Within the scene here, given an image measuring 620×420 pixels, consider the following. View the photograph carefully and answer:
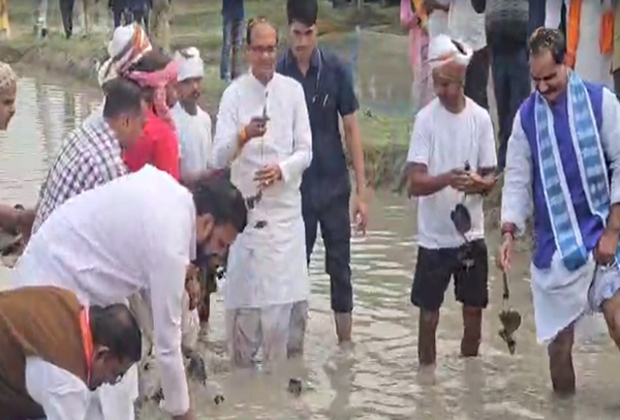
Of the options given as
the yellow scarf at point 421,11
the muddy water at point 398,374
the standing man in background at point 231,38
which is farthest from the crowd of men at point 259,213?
the standing man in background at point 231,38

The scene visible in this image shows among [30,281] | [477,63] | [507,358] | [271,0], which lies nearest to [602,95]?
[507,358]

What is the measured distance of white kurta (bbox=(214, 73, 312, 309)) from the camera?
290 inches

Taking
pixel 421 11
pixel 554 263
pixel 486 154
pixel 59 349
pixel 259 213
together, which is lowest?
pixel 554 263

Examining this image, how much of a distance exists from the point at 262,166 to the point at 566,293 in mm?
1636

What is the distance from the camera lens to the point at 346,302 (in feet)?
26.2

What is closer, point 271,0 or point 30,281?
point 30,281

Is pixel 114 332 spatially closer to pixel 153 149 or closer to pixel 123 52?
pixel 153 149

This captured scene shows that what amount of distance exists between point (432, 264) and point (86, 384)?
122 inches

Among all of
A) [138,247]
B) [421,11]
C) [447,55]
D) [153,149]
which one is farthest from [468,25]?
[138,247]

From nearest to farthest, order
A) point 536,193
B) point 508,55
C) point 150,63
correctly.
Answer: point 150,63 < point 536,193 < point 508,55

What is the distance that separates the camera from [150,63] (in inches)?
241

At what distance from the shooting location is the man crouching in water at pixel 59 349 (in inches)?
171

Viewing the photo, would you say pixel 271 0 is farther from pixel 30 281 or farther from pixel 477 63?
pixel 30 281

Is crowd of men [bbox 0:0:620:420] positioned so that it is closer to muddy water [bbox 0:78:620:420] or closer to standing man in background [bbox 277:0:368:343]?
standing man in background [bbox 277:0:368:343]
